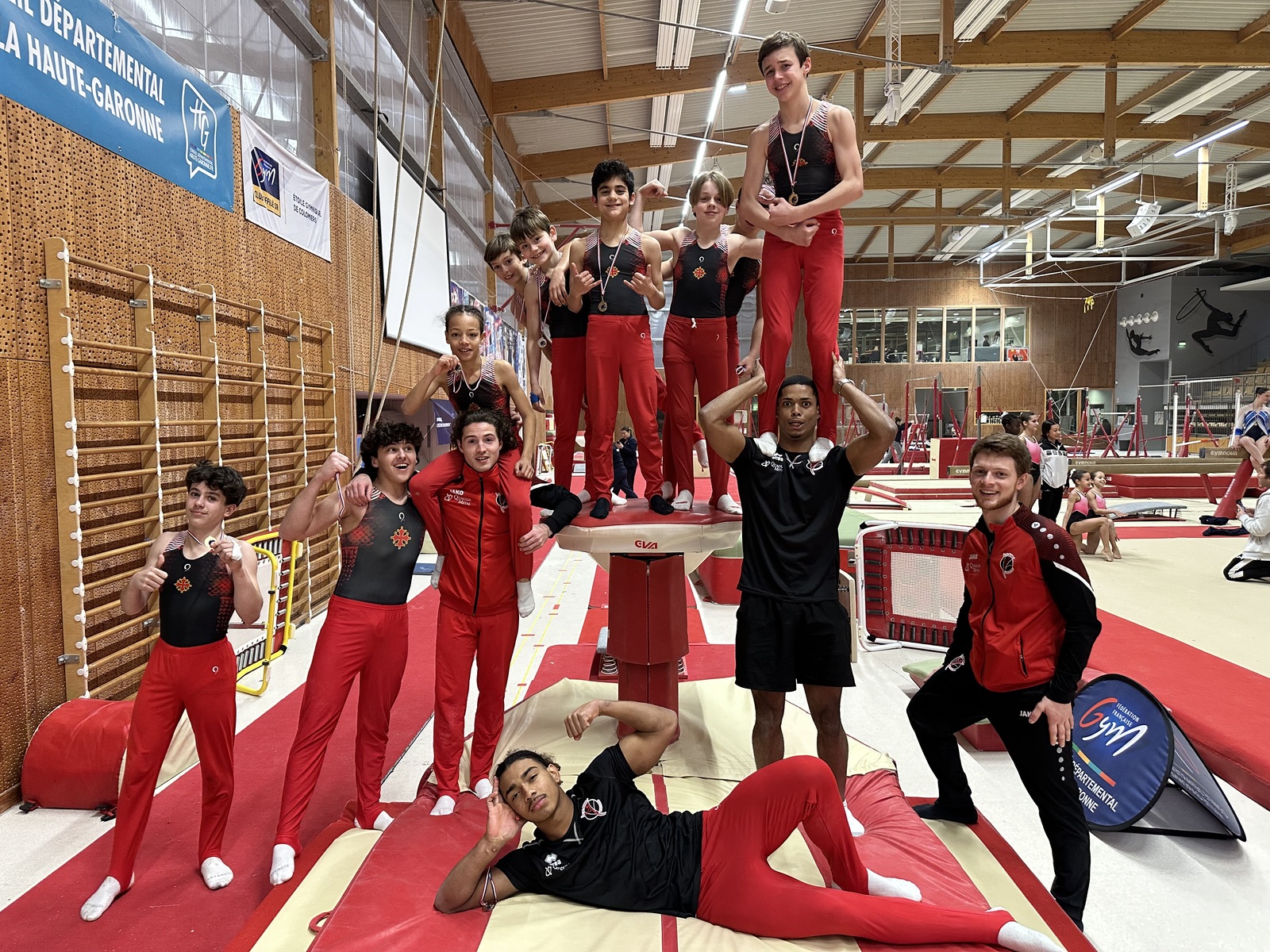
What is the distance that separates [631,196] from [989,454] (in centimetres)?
214

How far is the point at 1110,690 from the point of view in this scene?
3.68 metres

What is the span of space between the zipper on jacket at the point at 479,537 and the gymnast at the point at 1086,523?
8.34 metres

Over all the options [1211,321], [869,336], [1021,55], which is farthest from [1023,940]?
[1211,321]

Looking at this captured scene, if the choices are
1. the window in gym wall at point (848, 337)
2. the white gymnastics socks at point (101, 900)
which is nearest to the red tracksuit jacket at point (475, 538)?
the white gymnastics socks at point (101, 900)

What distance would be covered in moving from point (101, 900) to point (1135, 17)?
50.5 ft

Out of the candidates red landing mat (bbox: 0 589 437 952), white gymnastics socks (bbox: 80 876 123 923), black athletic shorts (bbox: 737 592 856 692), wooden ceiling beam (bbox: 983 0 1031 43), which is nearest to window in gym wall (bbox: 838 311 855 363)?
wooden ceiling beam (bbox: 983 0 1031 43)

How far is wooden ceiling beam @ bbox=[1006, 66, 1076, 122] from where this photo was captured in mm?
13750

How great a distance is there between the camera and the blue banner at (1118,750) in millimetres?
3391

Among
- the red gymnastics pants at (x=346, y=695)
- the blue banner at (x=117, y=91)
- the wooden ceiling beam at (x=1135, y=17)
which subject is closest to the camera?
the red gymnastics pants at (x=346, y=695)

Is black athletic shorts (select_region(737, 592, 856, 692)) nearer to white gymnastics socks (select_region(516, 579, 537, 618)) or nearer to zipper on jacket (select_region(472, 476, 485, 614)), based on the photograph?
white gymnastics socks (select_region(516, 579, 537, 618))

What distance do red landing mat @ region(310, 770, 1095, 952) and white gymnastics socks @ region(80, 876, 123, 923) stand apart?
1034mm

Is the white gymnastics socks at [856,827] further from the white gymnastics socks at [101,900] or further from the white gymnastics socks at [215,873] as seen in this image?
the white gymnastics socks at [101,900]

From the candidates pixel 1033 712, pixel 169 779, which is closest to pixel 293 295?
pixel 169 779

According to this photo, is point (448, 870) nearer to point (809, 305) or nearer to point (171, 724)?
point (171, 724)
